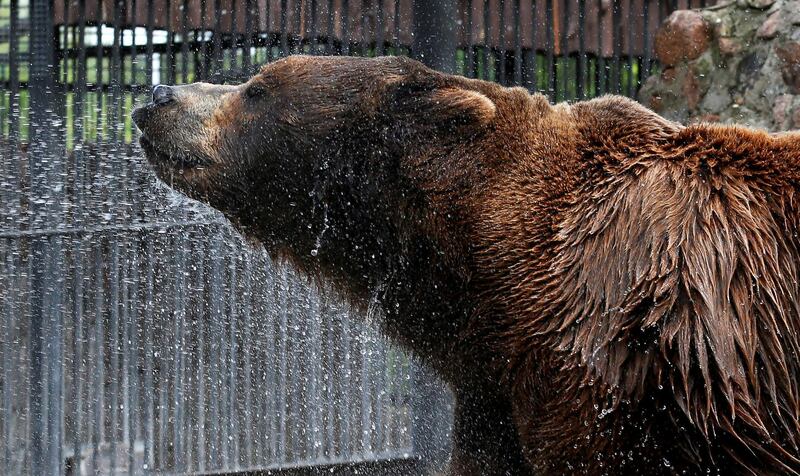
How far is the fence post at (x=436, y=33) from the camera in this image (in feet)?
19.4

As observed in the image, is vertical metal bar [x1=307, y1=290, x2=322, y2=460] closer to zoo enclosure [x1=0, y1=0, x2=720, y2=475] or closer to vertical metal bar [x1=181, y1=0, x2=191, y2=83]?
zoo enclosure [x1=0, y1=0, x2=720, y2=475]

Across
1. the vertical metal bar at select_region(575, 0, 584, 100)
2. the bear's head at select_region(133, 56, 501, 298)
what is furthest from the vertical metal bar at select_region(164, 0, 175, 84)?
the vertical metal bar at select_region(575, 0, 584, 100)

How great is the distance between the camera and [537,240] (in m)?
3.26

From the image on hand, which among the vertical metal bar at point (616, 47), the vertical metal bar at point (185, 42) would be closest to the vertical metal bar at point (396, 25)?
the vertical metal bar at point (185, 42)

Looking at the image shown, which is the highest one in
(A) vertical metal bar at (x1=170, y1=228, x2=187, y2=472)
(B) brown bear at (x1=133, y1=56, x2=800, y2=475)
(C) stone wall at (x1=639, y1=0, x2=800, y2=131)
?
(C) stone wall at (x1=639, y1=0, x2=800, y2=131)

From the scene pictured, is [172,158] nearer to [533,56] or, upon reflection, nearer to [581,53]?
[533,56]

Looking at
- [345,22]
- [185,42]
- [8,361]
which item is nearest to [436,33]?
[345,22]

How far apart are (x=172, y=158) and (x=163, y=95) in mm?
222

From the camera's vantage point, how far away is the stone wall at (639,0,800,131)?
19.1 ft

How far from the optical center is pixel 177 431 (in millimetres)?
5918

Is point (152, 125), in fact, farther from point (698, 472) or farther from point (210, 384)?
point (210, 384)

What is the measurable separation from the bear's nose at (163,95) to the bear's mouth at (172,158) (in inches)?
5.2

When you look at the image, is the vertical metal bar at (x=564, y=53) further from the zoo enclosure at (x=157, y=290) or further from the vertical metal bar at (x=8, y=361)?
the vertical metal bar at (x=8, y=361)

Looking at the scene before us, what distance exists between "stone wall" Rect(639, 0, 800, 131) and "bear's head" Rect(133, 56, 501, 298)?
2867 mm
